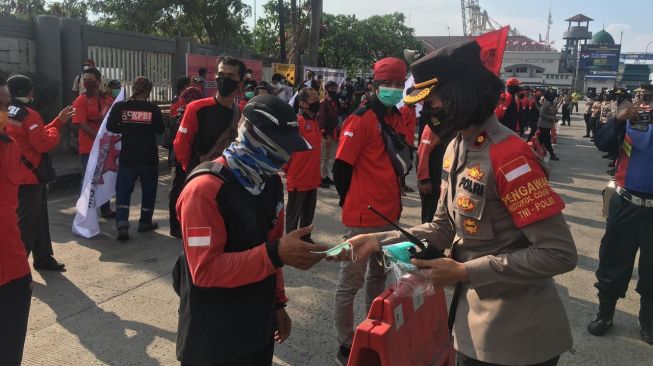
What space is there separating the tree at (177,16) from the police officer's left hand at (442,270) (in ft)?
77.4

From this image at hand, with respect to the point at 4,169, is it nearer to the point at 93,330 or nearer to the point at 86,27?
the point at 93,330

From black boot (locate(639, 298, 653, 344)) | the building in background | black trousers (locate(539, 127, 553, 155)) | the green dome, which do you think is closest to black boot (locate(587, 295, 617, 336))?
black boot (locate(639, 298, 653, 344))

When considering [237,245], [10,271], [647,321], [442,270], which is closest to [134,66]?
[10,271]

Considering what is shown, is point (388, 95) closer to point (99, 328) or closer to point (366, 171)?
point (366, 171)

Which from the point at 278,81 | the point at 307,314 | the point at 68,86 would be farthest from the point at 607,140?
the point at 278,81

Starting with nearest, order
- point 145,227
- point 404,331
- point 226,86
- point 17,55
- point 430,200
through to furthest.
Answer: point 404,331 < point 226,86 < point 430,200 < point 145,227 < point 17,55

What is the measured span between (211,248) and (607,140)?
3719 millimetres

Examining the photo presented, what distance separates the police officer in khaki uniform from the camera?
1.81m

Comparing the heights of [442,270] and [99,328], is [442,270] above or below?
above

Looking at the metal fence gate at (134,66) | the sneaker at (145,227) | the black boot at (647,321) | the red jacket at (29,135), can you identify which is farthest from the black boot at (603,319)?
the metal fence gate at (134,66)

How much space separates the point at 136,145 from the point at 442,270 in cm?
535

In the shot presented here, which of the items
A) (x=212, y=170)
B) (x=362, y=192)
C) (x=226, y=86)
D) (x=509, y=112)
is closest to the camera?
(x=212, y=170)

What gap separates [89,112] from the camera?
7070mm

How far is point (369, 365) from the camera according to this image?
1.72 meters
